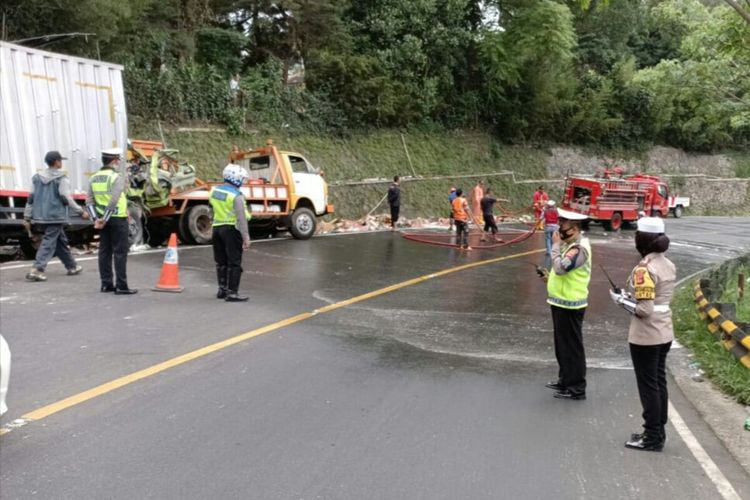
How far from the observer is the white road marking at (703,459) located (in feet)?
14.5

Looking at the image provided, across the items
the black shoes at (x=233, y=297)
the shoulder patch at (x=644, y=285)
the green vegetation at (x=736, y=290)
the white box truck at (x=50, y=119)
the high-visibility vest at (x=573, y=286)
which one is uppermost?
the white box truck at (x=50, y=119)

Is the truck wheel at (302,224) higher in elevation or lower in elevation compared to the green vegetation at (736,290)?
higher

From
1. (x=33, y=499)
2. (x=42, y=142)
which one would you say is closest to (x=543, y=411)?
(x=33, y=499)

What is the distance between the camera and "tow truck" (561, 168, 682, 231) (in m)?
28.8

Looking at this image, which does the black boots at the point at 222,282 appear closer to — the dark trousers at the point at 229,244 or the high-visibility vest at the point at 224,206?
the dark trousers at the point at 229,244

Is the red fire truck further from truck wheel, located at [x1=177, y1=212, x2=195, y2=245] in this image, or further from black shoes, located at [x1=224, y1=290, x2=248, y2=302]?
black shoes, located at [x1=224, y1=290, x2=248, y2=302]

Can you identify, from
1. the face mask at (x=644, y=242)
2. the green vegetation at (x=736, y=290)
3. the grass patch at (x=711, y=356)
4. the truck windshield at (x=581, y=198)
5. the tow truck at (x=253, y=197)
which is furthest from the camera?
the truck windshield at (x=581, y=198)

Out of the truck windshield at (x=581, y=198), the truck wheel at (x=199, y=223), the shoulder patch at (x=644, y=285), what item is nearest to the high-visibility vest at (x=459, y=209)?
the truck wheel at (x=199, y=223)

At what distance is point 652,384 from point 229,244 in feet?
19.5

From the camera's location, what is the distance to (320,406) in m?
5.51

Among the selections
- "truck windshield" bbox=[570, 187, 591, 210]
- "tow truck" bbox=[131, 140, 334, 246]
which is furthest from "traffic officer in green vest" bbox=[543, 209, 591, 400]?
"truck windshield" bbox=[570, 187, 591, 210]

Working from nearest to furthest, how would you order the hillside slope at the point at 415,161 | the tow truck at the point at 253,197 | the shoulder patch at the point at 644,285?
the shoulder patch at the point at 644,285
the tow truck at the point at 253,197
the hillside slope at the point at 415,161

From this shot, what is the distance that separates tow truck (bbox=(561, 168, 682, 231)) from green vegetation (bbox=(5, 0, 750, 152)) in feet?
11.4

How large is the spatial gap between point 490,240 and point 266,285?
38.3 feet
